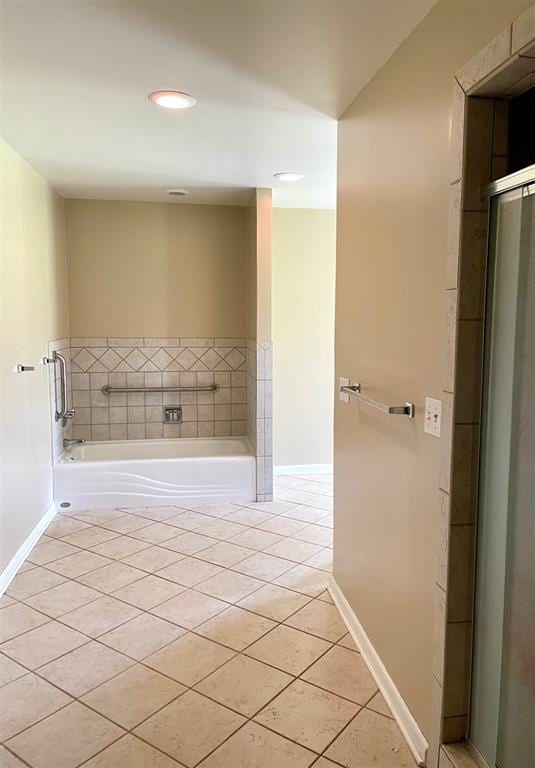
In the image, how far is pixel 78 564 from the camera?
321 centimetres

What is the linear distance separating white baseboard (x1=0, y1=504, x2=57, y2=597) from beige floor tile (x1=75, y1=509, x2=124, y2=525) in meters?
0.22

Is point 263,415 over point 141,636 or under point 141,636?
over

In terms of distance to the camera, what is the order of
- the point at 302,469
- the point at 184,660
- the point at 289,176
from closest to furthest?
the point at 184,660
the point at 289,176
the point at 302,469

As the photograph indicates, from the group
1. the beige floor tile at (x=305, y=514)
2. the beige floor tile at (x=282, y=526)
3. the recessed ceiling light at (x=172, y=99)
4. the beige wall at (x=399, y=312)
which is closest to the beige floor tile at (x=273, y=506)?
the beige floor tile at (x=305, y=514)

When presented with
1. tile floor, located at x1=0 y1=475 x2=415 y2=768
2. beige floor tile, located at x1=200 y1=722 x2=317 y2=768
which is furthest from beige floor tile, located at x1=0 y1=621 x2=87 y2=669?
beige floor tile, located at x1=200 y1=722 x2=317 y2=768

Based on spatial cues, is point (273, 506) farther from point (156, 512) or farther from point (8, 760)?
point (8, 760)

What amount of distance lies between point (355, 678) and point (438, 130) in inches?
78.0

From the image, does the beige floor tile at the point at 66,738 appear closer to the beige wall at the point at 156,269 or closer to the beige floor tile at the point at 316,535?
the beige floor tile at the point at 316,535

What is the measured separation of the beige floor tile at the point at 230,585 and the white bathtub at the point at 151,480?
1277 millimetres

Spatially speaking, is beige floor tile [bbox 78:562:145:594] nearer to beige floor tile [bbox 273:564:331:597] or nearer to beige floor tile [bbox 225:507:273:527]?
beige floor tile [bbox 273:564:331:597]

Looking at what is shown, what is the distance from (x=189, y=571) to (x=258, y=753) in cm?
138

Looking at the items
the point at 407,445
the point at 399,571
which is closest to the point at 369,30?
the point at 407,445

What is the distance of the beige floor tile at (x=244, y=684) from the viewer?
204 cm

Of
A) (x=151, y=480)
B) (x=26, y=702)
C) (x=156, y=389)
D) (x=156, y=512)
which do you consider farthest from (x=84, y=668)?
(x=156, y=389)
